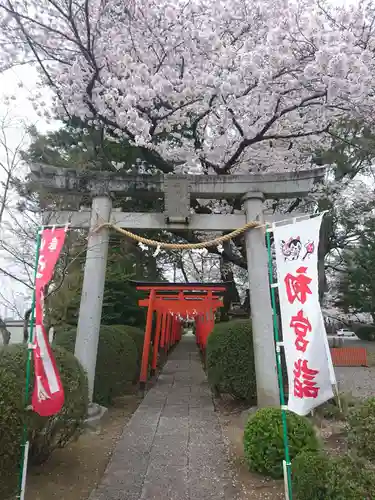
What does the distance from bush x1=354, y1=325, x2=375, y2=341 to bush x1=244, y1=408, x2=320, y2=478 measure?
26248mm

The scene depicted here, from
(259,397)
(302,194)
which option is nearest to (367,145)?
(302,194)

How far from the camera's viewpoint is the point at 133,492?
13.4 feet

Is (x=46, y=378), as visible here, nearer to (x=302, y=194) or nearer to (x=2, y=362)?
(x=2, y=362)

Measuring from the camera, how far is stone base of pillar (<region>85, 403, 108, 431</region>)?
6.42 metres

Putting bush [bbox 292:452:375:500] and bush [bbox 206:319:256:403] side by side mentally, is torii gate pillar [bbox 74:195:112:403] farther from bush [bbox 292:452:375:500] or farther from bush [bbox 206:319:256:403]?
Answer: bush [bbox 292:452:375:500]

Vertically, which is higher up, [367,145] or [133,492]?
[367,145]

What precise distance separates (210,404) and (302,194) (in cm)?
473

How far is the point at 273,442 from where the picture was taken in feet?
14.4

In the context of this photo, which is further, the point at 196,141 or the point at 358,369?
the point at 358,369

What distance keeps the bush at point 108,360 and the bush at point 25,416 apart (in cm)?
269

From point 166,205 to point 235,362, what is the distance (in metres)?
3.16

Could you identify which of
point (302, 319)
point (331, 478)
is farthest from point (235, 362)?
point (331, 478)

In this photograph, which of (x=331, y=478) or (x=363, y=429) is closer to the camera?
(x=331, y=478)

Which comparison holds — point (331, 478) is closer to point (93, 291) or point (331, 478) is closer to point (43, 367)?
point (43, 367)
